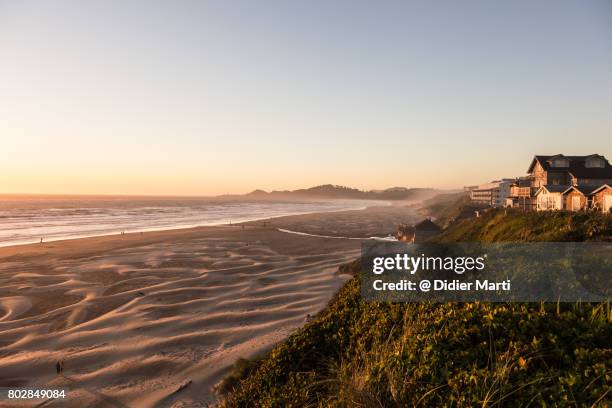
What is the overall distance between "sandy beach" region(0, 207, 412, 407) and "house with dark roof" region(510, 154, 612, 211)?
18875 millimetres

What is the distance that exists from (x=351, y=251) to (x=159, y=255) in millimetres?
19153

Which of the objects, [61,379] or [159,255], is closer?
[61,379]

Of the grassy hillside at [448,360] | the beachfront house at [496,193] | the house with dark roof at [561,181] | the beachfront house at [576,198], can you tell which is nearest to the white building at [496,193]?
the beachfront house at [496,193]

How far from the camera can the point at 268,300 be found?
19.2 meters

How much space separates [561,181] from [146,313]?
131 feet

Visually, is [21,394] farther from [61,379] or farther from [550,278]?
[550,278]

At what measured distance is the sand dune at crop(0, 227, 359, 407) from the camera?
11180mm

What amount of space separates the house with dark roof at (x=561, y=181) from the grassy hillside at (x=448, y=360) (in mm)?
27610

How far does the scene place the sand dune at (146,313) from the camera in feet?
36.7

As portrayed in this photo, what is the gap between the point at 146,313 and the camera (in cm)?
1727

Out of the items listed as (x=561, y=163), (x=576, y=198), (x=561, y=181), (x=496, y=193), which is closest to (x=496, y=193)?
(x=496, y=193)

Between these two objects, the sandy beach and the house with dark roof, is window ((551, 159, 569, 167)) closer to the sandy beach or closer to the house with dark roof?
the house with dark roof

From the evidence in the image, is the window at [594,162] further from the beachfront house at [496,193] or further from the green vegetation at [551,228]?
the beachfront house at [496,193]

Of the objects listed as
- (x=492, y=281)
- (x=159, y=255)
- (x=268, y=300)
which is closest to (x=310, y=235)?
(x=159, y=255)
